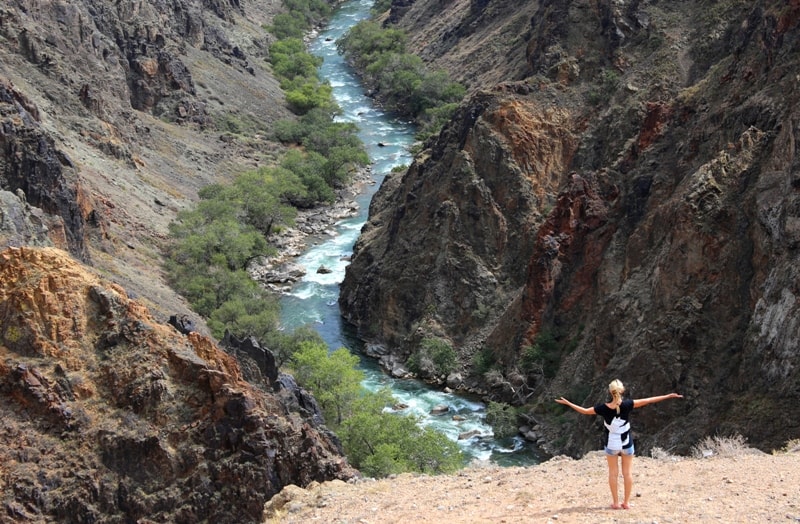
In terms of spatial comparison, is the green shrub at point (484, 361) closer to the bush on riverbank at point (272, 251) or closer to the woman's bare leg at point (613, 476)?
the bush on riverbank at point (272, 251)

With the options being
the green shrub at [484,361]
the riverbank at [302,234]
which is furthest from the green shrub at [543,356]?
the riverbank at [302,234]

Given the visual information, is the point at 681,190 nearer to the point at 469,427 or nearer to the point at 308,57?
the point at 469,427

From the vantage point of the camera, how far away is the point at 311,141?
108250mm

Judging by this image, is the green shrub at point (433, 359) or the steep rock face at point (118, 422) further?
the green shrub at point (433, 359)

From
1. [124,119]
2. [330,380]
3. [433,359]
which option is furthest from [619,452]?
[124,119]

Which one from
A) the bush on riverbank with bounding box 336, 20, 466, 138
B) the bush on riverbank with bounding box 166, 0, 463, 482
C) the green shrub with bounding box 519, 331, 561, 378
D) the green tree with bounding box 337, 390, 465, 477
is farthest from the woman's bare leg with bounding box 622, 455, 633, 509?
the bush on riverbank with bounding box 336, 20, 466, 138

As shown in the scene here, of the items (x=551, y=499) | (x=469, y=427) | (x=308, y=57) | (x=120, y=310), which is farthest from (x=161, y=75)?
(x=551, y=499)

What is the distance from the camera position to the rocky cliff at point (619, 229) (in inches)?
1575

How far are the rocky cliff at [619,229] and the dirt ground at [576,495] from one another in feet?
33.2

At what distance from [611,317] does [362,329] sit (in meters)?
23.0

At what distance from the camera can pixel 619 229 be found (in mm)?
53750

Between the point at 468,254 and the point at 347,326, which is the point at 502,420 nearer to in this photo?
the point at 468,254

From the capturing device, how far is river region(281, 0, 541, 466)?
50094 millimetres

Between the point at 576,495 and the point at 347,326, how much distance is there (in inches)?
1817
